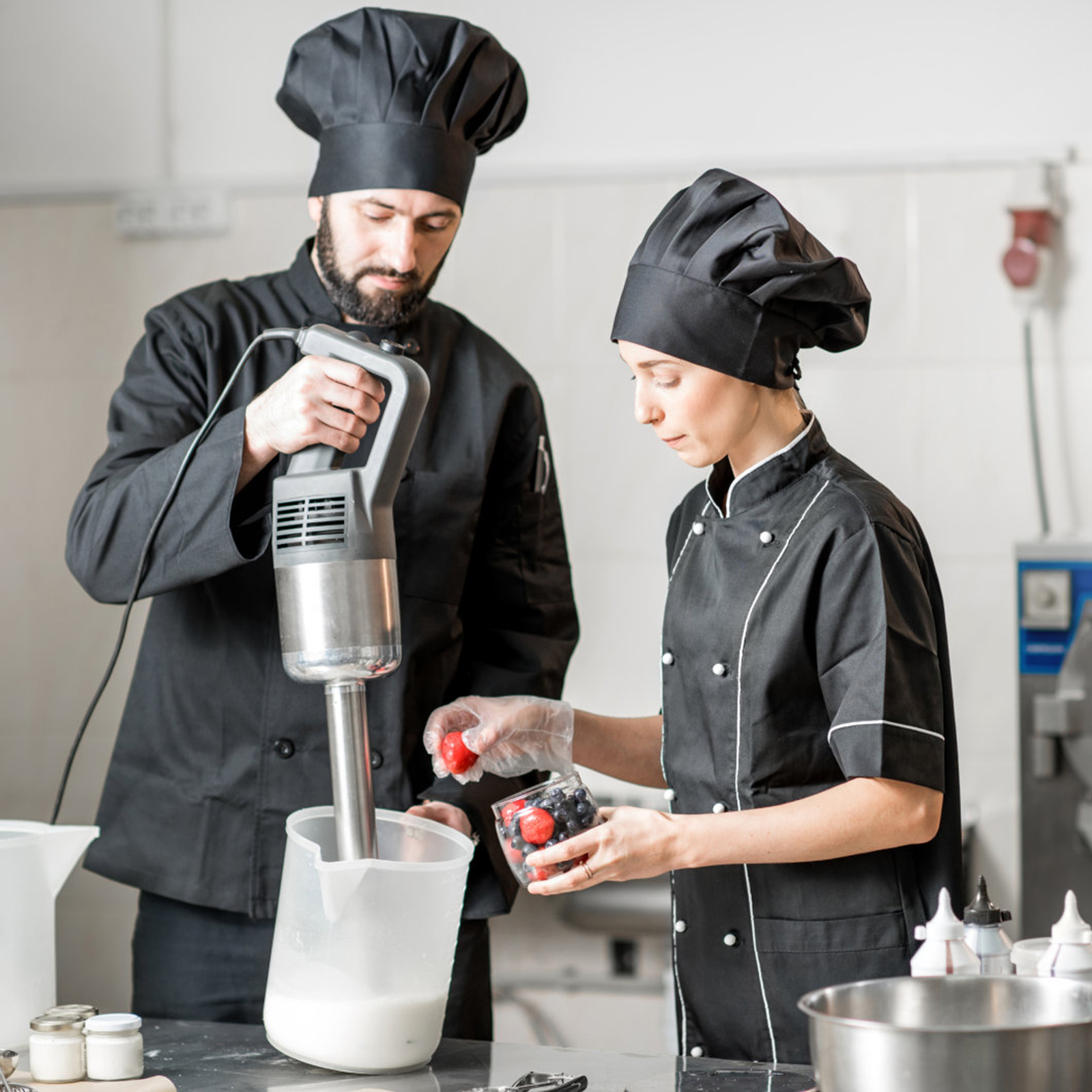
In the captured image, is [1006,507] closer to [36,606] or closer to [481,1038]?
[481,1038]

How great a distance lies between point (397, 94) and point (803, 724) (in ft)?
2.81

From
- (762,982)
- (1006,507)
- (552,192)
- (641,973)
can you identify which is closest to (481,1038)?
(762,982)

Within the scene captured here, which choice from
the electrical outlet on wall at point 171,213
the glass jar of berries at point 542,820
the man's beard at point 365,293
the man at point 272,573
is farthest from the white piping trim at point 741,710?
the electrical outlet on wall at point 171,213

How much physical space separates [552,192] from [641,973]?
60.7 inches

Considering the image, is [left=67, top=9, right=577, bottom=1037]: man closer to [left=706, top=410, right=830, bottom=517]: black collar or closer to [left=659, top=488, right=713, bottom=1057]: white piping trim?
[left=659, top=488, right=713, bottom=1057]: white piping trim

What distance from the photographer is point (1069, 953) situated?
3.55ft

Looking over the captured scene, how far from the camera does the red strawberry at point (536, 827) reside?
1200mm

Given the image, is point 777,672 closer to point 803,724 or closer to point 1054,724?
point 803,724

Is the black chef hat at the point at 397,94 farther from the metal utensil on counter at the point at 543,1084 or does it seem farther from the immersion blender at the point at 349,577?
the metal utensil on counter at the point at 543,1084

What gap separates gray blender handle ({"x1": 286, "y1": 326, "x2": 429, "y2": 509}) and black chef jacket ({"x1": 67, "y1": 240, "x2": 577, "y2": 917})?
0.64 feet

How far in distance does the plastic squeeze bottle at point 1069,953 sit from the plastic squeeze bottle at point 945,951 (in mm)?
54

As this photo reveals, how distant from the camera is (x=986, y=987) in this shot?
3.31ft

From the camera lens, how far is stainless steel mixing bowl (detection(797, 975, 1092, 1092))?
90 cm

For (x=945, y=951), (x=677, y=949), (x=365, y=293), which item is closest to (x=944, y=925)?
(x=945, y=951)
